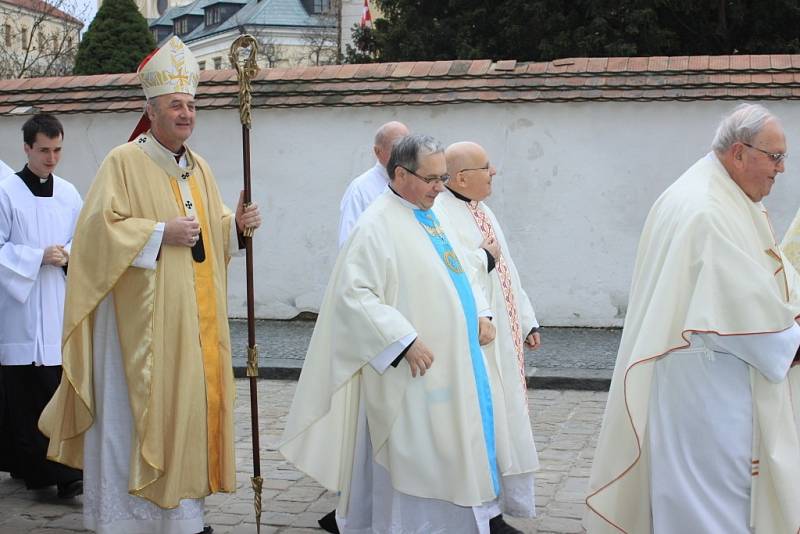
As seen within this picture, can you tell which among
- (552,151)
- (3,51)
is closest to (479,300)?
(552,151)

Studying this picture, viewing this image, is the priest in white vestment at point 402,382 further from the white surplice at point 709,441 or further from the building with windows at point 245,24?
the building with windows at point 245,24

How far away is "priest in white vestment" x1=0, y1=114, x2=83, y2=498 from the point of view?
234 inches

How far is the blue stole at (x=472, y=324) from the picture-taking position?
472 cm

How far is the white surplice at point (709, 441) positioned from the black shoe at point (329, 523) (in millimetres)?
1727

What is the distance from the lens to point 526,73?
11.4 metres

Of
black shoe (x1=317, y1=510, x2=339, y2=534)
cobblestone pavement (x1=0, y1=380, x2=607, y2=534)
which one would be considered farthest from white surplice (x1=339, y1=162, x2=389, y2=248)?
black shoe (x1=317, y1=510, x2=339, y2=534)

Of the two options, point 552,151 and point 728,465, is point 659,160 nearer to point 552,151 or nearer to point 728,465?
point 552,151

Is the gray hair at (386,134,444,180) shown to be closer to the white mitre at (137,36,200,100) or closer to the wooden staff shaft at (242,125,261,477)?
the wooden staff shaft at (242,125,261,477)

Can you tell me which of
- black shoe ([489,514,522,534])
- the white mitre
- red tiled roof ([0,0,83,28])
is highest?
red tiled roof ([0,0,83,28])

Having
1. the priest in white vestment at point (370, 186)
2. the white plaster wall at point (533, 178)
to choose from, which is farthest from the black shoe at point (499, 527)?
the white plaster wall at point (533, 178)

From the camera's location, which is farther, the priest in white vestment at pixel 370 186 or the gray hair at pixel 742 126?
the priest in white vestment at pixel 370 186

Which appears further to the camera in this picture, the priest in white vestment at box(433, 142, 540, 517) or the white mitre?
the priest in white vestment at box(433, 142, 540, 517)

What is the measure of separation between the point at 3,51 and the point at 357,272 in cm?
2354

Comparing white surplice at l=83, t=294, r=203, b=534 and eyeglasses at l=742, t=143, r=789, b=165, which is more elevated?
eyeglasses at l=742, t=143, r=789, b=165
